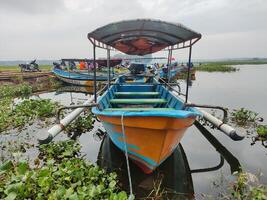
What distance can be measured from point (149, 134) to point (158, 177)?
1.30 meters

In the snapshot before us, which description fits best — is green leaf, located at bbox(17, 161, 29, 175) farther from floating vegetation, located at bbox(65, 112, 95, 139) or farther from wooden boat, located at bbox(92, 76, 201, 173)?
floating vegetation, located at bbox(65, 112, 95, 139)

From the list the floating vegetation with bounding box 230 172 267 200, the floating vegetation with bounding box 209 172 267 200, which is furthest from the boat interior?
the floating vegetation with bounding box 230 172 267 200

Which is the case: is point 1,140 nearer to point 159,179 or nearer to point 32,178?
point 32,178

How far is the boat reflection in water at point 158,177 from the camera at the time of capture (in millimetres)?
4137

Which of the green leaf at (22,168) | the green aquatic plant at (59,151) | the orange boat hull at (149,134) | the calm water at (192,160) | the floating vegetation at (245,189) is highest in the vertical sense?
the orange boat hull at (149,134)

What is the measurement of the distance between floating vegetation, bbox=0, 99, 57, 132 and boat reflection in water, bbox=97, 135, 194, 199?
3.84 metres

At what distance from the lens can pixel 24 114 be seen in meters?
8.84

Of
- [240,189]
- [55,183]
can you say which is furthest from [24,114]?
[240,189]

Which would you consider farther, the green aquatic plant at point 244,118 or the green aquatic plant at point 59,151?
the green aquatic plant at point 244,118

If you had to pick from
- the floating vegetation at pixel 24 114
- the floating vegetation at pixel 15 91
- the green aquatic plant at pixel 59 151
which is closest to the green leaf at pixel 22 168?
the green aquatic plant at pixel 59 151

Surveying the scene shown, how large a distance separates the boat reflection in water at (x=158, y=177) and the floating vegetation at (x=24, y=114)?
3.84 m

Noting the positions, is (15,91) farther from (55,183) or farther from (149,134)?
(149,134)

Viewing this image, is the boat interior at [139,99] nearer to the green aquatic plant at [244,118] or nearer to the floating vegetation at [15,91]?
the green aquatic plant at [244,118]

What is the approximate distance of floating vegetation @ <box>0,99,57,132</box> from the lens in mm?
7797
